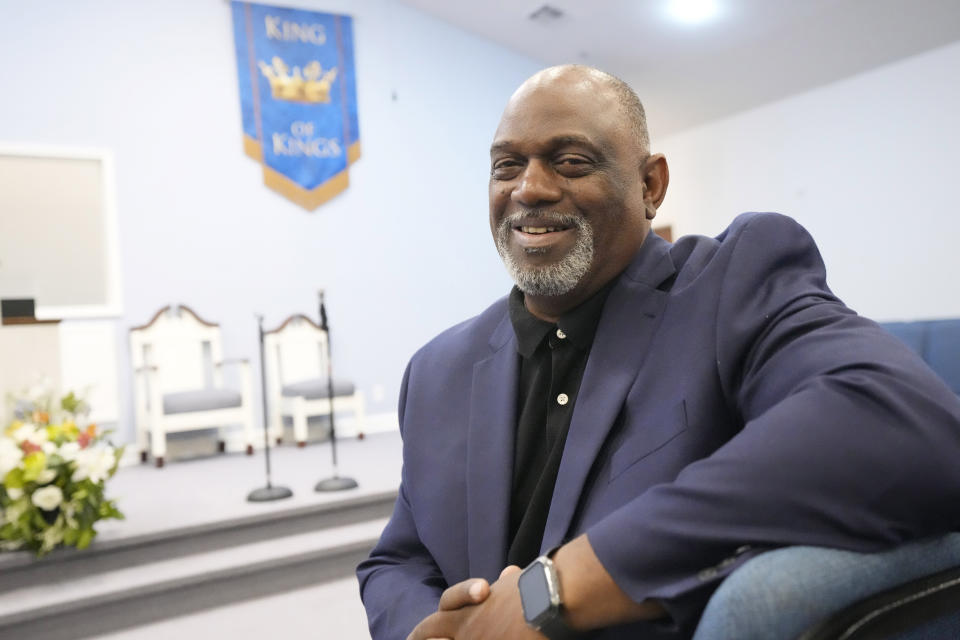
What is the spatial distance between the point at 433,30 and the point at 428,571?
6.67m

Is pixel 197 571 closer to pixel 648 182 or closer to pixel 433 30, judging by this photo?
pixel 648 182

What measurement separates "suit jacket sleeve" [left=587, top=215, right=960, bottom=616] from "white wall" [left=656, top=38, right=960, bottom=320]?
613cm

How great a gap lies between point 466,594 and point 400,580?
0.32m

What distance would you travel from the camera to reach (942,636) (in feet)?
2.75

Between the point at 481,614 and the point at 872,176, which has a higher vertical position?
the point at 872,176

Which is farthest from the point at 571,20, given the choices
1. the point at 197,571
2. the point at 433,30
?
the point at 197,571

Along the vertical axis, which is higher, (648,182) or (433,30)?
(433,30)

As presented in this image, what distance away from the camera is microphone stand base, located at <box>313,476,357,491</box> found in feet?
13.5

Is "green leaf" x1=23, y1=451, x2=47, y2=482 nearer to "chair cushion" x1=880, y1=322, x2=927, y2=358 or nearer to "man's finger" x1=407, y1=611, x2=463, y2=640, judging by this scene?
"man's finger" x1=407, y1=611, x2=463, y2=640

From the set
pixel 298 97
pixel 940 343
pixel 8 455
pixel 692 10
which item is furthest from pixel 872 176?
pixel 8 455

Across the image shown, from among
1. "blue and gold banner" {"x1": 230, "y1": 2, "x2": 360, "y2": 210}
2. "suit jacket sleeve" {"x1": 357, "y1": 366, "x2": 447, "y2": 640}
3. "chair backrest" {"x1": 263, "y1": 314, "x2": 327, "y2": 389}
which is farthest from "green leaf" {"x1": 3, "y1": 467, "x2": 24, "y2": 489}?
"blue and gold banner" {"x1": 230, "y1": 2, "x2": 360, "y2": 210}

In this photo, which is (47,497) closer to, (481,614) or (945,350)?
(481,614)

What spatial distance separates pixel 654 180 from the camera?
128 cm

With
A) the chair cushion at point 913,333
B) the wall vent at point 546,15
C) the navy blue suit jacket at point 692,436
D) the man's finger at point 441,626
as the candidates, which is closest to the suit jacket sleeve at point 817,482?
the navy blue suit jacket at point 692,436
